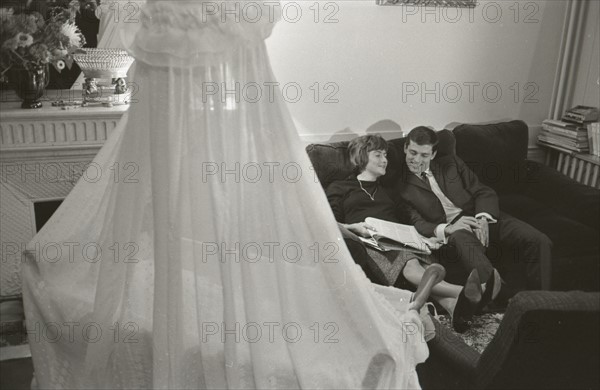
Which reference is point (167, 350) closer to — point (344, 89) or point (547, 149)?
point (344, 89)

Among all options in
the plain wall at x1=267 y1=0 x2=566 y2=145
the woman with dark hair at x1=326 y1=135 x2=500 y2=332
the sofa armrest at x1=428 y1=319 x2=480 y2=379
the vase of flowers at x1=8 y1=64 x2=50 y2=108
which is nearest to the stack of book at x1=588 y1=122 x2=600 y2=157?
the plain wall at x1=267 y1=0 x2=566 y2=145

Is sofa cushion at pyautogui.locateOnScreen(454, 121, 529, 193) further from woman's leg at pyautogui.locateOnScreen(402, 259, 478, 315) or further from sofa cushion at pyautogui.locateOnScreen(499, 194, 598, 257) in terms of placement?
woman's leg at pyautogui.locateOnScreen(402, 259, 478, 315)

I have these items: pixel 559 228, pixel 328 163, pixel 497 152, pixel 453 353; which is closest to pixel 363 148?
pixel 328 163

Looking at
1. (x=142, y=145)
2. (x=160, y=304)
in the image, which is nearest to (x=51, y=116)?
(x=142, y=145)

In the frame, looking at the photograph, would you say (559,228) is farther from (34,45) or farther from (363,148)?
(34,45)

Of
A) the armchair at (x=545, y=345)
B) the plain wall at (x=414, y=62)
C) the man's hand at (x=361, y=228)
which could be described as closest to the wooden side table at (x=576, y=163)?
the plain wall at (x=414, y=62)

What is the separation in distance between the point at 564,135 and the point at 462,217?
128 centimetres

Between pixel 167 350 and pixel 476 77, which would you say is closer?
pixel 167 350

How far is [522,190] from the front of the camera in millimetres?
3682

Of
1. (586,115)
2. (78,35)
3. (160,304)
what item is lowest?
(160,304)

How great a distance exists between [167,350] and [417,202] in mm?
1877

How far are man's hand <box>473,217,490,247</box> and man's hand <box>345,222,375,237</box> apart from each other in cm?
59

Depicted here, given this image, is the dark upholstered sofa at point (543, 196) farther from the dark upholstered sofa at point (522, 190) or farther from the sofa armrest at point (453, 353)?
the sofa armrest at point (453, 353)

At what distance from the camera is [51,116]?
2625mm
